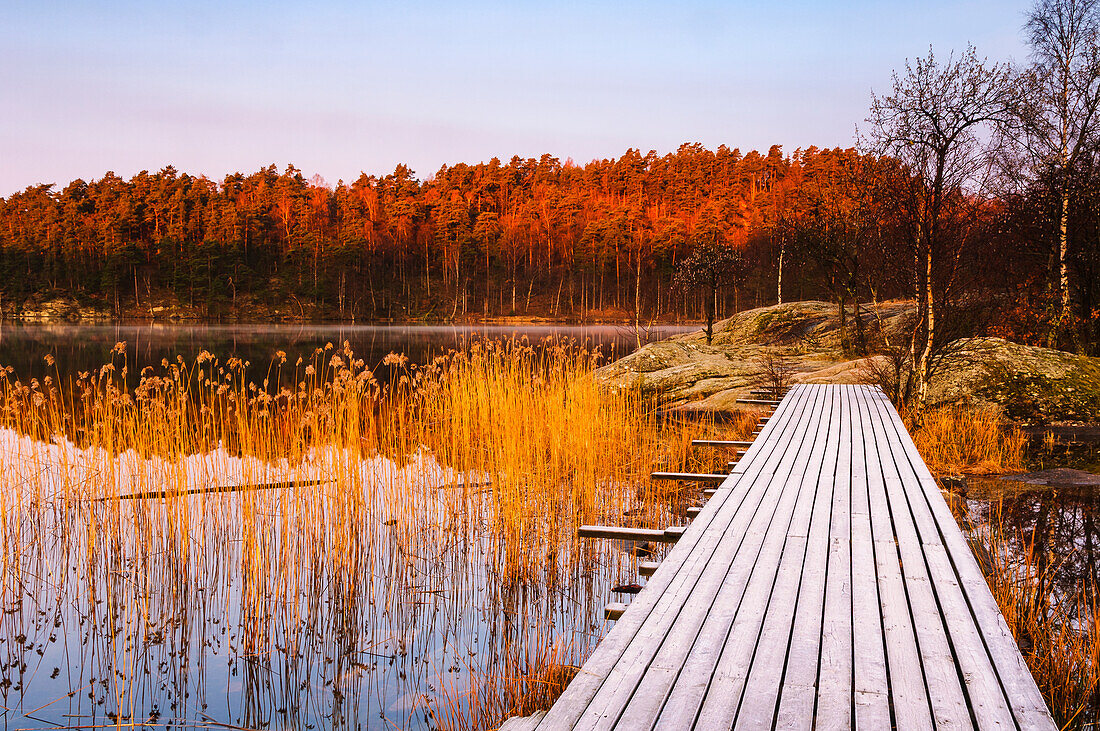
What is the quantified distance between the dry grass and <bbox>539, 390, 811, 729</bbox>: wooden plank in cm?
302

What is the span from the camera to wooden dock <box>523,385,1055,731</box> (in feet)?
5.64

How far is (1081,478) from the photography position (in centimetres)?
623

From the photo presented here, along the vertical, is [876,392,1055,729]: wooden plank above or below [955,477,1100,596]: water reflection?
above

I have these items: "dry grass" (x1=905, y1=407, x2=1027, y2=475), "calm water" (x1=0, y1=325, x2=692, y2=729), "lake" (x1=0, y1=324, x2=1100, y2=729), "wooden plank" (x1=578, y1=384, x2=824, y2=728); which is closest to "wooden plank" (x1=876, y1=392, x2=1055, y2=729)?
"wooden plank" (x1=578, y1=384, x2=824, y2=728)

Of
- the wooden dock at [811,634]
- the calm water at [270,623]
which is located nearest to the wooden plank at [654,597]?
the wooden dock at [811,634]

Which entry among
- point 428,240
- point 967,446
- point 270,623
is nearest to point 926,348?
point 967,446

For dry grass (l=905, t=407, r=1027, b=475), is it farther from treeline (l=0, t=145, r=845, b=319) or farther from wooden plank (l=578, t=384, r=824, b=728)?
treeline (l=0, t=145, r=845, b=319)

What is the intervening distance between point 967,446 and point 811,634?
232 inches

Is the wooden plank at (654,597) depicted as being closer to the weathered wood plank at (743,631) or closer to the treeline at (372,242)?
the weathered wood plank at (743,631)

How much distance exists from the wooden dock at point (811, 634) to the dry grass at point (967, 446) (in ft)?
11.0

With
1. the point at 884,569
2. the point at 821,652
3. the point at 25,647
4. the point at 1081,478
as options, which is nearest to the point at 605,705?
the point at 821,652

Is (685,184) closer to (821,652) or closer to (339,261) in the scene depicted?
(339,261)

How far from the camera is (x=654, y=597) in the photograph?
98.3 inches

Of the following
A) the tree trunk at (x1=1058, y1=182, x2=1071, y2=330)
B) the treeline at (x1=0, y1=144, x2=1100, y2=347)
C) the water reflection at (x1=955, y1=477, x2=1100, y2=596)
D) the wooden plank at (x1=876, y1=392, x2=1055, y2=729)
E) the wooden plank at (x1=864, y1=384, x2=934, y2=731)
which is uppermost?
the treeline at (x1=0, y1=144, x2=1100, y2=347)
